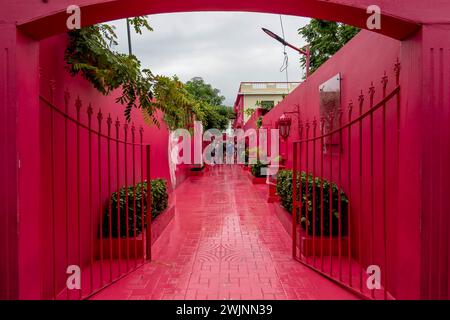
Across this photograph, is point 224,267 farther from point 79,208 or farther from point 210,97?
point 210,97

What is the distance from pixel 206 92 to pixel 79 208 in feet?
66.4

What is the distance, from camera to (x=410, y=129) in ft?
7.93

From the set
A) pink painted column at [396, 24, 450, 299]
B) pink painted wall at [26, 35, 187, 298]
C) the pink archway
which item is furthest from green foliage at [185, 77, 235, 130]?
pink painted column at [396, 24, 450, 299]

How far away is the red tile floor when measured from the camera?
10.8 feet

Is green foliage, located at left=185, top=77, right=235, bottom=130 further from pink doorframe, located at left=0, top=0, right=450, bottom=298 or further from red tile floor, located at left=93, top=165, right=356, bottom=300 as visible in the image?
pink doorframe, located at left=0, top=0, right=450, bottom=298

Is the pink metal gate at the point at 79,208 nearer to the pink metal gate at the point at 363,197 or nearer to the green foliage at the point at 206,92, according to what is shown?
the pink metal gate at the point at 363,197

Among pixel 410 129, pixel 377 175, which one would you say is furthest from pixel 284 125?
pixel 410 129

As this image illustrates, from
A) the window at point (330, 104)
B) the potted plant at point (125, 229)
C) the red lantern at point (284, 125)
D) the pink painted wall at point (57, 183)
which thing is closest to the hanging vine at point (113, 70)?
the pink painted wall at point (57, 183)

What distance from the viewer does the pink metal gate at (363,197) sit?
2900 mm

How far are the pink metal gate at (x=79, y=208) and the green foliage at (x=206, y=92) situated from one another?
16.3 meters
